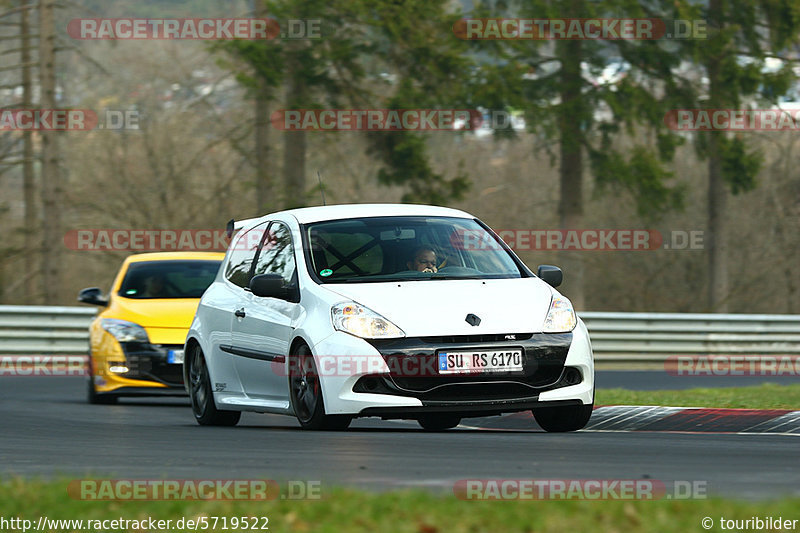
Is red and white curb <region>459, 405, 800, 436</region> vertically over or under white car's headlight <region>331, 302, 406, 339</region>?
under

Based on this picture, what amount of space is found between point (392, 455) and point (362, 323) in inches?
57.2

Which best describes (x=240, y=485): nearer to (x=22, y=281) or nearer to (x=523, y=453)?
(x=523, y=453)

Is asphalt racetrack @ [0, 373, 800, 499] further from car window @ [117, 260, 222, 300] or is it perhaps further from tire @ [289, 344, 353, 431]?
car window @ [117, 260, 222, 300]

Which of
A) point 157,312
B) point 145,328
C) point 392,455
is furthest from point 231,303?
point 157,312

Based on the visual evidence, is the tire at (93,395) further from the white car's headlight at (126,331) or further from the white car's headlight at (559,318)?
the white car's headlight at (559,318)

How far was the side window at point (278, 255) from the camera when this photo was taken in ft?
35.5

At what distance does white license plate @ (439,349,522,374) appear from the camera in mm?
9438

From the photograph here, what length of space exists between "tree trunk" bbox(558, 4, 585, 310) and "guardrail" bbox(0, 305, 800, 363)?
151 inches

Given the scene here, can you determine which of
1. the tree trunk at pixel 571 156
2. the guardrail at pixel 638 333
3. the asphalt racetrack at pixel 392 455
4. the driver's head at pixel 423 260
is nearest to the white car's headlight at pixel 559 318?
the asphalt racetrack at pixel 392 455

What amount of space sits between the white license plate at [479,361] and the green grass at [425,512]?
10.3 ft

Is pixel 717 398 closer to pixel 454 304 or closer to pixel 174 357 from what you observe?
pixel 174 357

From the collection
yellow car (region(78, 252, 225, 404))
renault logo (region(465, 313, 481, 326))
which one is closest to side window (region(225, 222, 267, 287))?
renault logo (region(465, 313, 481, 326))

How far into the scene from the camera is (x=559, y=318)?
989 cm

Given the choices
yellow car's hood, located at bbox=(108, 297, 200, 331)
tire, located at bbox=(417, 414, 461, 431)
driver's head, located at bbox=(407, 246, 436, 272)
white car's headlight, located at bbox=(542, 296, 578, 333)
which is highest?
driver's head, located at bbox=(407, 246, 436, 272)
